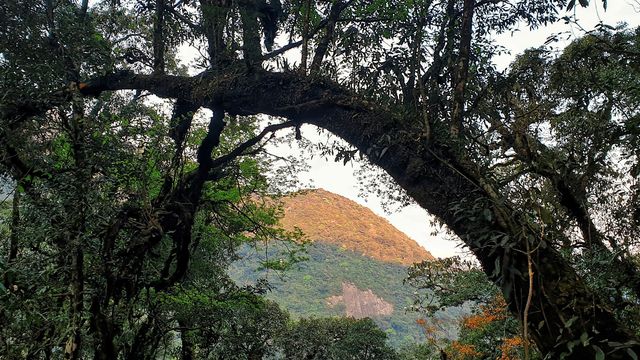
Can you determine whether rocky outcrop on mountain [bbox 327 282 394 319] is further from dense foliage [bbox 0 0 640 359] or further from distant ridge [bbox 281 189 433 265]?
dense foliage [bbox 0 0 640 359]

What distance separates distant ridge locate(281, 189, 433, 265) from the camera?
256 ft

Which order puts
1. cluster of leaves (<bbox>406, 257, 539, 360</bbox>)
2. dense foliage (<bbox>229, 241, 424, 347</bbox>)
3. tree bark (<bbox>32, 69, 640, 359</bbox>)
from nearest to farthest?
tree bark (<bbox>32, 69, 640, 359</bbox>), cluster of leaves (<bbox>406, 257, 539, 360</bbox>), dense foliage (<bbox>229, 241, 424, 347</bbox>)

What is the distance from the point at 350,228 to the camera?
A: 84438 mm

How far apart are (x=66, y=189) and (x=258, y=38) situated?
2.60 m

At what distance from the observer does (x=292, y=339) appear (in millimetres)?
14344

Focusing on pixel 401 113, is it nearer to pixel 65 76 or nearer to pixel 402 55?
pixel 402 55

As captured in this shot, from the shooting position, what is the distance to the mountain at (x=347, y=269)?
5161 centimetres

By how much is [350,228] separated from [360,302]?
23840 millimetres

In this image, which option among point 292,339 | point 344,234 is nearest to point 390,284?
point 344,234

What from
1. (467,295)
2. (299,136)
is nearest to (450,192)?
(299,136)

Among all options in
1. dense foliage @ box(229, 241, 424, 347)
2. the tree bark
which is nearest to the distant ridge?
dense foliage @ box(229, 241, 424, 347)

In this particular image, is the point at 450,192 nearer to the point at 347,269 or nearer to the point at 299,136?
the point at 299,136

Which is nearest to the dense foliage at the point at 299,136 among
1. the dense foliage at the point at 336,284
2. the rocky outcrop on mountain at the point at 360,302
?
the dense foliage at the point at 336,284

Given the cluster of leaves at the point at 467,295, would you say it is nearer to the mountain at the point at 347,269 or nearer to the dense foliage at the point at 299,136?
the dense foliage at the point at 299,136
